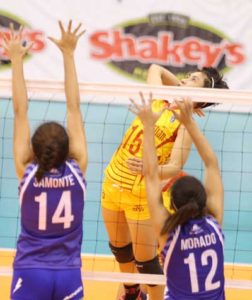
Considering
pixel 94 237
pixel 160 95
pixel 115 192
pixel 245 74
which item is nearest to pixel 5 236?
pixel 94 237

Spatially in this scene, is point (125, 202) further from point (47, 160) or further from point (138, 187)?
point (47, 160)

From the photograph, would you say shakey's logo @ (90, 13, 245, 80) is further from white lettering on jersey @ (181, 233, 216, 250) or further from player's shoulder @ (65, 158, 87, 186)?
white lettering on jersey @ (181, 233, 216, 250)

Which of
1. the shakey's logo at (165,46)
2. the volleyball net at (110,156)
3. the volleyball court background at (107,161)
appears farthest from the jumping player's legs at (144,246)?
the shakey's logo at (165,46)

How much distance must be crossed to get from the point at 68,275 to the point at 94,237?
265cm

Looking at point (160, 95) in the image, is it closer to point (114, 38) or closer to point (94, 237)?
point (94, 237)

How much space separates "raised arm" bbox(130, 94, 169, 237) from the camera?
3.04 meters

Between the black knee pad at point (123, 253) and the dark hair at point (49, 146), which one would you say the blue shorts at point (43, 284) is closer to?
the dark hair at point (49, 146)

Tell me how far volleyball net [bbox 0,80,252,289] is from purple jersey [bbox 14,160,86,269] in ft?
2.74

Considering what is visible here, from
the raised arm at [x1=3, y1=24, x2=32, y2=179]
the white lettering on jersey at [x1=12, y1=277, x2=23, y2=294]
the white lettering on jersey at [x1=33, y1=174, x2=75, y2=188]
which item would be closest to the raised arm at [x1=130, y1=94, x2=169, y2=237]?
the white lettering on jersey at [x1=33, y1=174, x2=75, y2=188]

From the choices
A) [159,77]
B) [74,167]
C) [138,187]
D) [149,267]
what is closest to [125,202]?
[138,187]

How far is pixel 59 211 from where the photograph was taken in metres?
3.04

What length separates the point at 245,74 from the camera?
8.73 meters

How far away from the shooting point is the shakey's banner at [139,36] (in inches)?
341

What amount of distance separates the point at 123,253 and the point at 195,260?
138 cm
